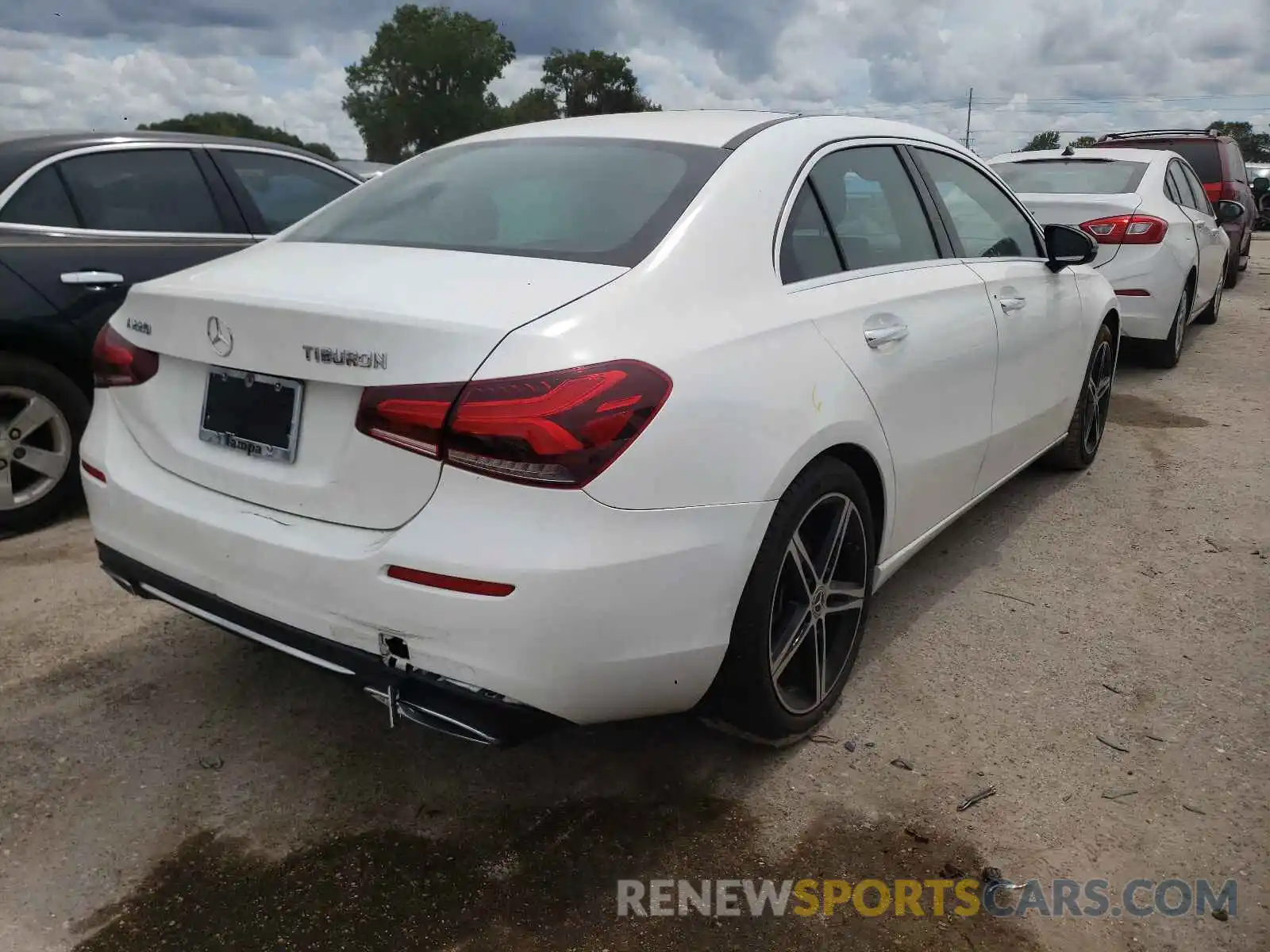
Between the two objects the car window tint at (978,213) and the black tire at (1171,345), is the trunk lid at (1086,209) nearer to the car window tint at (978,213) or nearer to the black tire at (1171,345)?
the black tire at (1171,345)

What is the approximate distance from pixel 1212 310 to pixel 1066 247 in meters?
6.77

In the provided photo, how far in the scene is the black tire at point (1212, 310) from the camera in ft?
31.7

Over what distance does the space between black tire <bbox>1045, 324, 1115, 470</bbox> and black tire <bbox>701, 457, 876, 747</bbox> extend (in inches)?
94.2

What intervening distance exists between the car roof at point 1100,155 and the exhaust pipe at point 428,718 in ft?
23.6

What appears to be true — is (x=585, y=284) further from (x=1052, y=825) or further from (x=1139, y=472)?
(x=1139, y=472)

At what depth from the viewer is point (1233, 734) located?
9.47 ft

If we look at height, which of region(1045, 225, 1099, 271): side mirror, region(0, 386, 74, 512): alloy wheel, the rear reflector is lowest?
region(0, 386, 74, 512): alloy wheel

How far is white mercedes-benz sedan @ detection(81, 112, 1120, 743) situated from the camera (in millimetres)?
2006

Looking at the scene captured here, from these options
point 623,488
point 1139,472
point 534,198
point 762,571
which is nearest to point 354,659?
point 623,488

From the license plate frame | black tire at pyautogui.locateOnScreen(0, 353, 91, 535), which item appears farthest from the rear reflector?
black tire at pyautogui.locateOnScreen(0, 353, 91, 535)

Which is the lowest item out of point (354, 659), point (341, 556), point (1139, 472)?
point (1139, 472)

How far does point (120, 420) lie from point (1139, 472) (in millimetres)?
4672

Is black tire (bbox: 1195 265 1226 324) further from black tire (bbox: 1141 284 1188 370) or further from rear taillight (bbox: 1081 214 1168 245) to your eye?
rear taillight (bbox: 1081 214 1168 245)

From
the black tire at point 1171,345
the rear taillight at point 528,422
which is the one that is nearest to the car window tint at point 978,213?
the rear taillight at point 528,422
